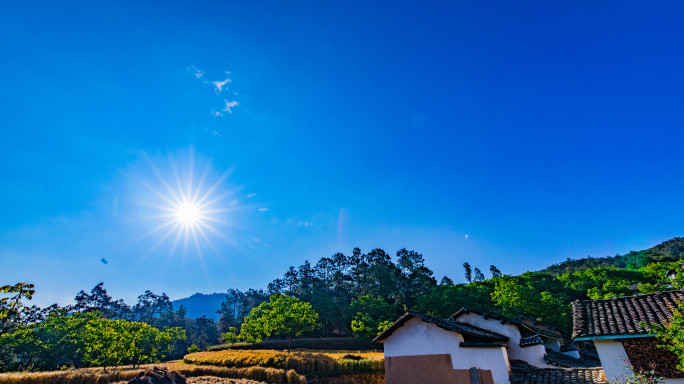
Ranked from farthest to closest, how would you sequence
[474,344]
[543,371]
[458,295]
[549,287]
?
[549,287]
[458,295]
[543,371]
[474,344]

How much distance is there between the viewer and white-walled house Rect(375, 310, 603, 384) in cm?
1397

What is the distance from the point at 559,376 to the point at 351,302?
4693cm

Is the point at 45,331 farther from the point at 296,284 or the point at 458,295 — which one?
the point at 458,295

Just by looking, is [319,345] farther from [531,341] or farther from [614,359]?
[614,359]

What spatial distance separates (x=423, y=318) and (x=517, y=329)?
8.74m

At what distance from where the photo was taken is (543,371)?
1509 centimetres

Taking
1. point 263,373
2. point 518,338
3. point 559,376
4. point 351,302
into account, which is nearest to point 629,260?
point 351,302

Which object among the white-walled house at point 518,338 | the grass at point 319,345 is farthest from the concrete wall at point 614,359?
the grass at point 319,345

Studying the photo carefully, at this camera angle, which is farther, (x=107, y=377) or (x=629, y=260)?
(x=629, y=260)

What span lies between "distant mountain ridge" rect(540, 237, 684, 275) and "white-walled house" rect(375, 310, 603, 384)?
378 ft

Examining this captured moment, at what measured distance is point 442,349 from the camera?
14828mm

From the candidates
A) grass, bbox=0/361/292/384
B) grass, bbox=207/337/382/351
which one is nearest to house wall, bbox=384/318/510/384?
grass, bbox=0/361/292/384

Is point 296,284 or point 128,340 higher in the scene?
point 296,284

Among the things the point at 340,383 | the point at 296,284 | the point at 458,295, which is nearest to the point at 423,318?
the point at 340,383
